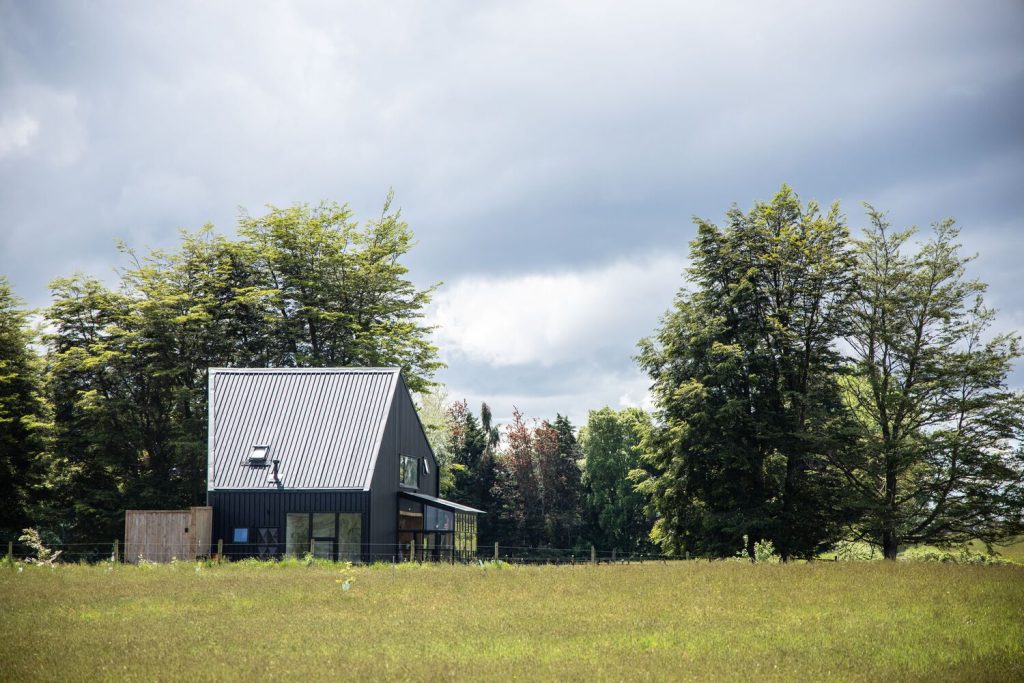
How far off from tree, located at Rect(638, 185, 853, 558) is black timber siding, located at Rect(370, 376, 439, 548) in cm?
1200

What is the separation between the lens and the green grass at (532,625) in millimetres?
15281


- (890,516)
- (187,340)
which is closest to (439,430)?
(187,340)

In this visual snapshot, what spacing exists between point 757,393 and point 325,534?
21645 mm

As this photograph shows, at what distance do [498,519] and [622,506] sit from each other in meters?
10.5

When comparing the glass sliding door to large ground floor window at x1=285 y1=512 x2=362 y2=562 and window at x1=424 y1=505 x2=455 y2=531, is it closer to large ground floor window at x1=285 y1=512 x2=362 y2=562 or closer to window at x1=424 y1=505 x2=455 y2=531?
large ground floor window at x1=285 y1=512 x2=362 y2=562

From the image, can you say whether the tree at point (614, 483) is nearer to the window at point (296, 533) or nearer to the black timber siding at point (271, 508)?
the black timber siding at point (271, 508)

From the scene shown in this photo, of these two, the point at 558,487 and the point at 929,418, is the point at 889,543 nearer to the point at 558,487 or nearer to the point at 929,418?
the point at 929,418

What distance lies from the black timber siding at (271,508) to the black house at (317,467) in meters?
0.04

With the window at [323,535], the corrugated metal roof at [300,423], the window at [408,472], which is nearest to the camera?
the window at [323,535]

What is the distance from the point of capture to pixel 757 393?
44719 millimetres

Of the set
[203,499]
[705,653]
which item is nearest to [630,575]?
[705,653]

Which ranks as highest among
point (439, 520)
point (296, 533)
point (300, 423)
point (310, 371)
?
point (310, 371)

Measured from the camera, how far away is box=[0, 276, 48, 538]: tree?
52688 millimetres

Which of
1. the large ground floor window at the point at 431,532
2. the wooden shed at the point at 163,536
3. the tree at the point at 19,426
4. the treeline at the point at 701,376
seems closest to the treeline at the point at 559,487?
the treeline at the point at 701,376
